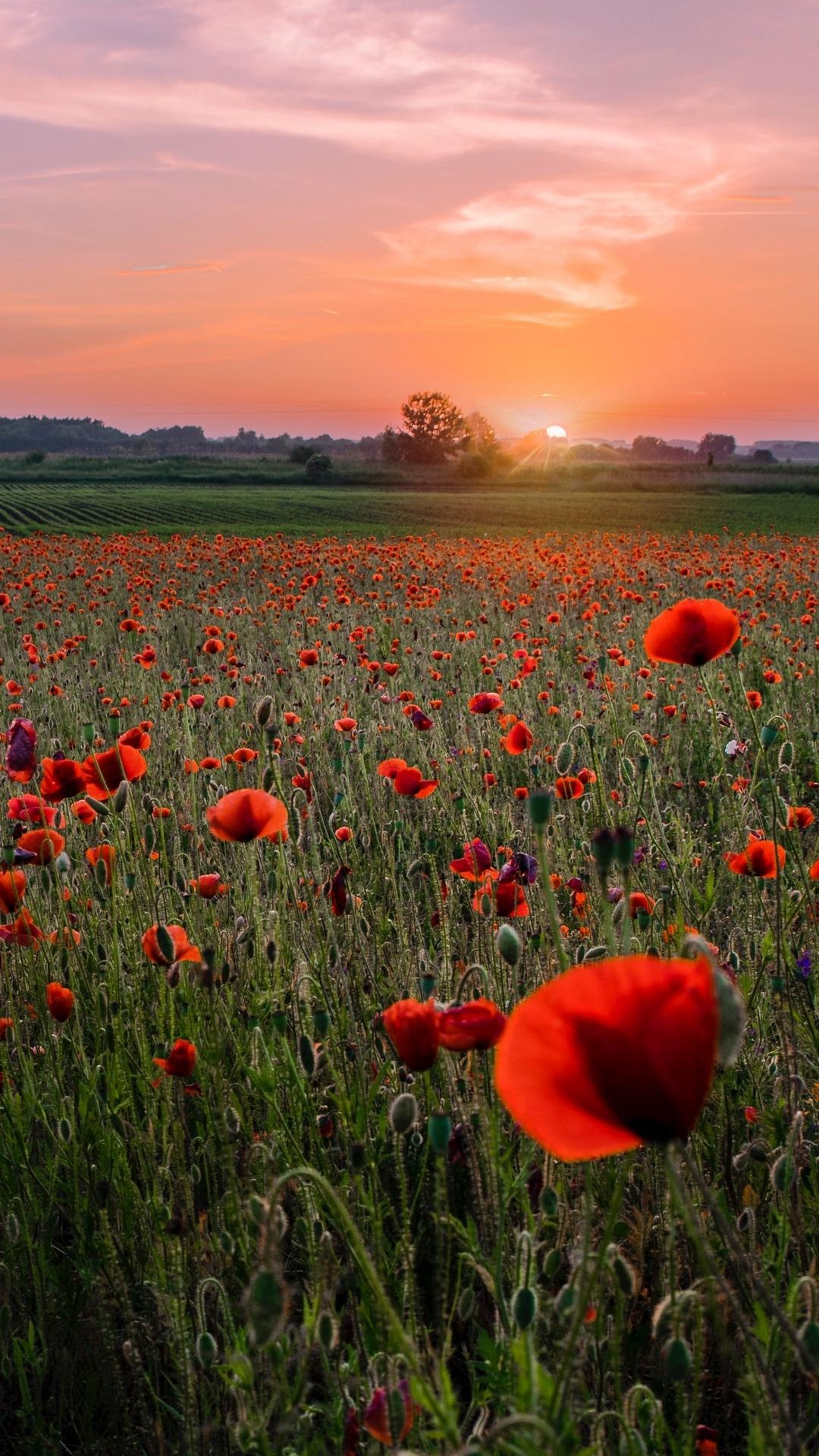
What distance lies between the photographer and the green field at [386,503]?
26.1 metres

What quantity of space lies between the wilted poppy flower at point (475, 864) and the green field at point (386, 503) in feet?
68.7

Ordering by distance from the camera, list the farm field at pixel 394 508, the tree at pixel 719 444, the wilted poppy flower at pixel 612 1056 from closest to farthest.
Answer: the wilted poppy flower at pixel 612 1056 < the farm field at pixel 394 508 < the tree at pixel 719 444

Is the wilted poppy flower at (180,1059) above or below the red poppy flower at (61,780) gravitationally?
below

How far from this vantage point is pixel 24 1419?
1.79 meters

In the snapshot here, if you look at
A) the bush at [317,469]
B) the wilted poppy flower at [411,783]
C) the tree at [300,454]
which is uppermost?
the tree at [300,454]

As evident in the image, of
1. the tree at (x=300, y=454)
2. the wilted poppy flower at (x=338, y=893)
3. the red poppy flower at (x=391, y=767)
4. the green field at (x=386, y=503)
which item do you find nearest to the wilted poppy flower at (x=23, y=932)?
the wilted poppy flower at (x=338, y=893)

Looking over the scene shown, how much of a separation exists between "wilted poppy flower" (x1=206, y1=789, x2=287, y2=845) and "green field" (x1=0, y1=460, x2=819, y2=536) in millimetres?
21693

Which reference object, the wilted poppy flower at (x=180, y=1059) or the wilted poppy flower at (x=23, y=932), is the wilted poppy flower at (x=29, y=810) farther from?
the wilted poppy flower at (x=180, y=1059)

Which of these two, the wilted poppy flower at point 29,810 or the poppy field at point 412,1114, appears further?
the wilted poppy flower at point 29,810

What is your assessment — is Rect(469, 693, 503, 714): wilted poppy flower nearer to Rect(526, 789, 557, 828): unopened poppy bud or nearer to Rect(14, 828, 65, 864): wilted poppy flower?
Rect(14, 828, 65, 864): wilted poppy flower

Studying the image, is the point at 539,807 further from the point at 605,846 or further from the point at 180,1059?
the point at 180,1059

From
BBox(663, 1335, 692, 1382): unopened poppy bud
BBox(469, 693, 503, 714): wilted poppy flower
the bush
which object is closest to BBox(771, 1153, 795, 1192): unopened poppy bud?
BBox(663, 1335, 692, 1382): unopened poppy bud

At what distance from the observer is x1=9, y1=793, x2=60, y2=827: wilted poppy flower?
2822 mm

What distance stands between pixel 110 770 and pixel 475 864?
0.89m
